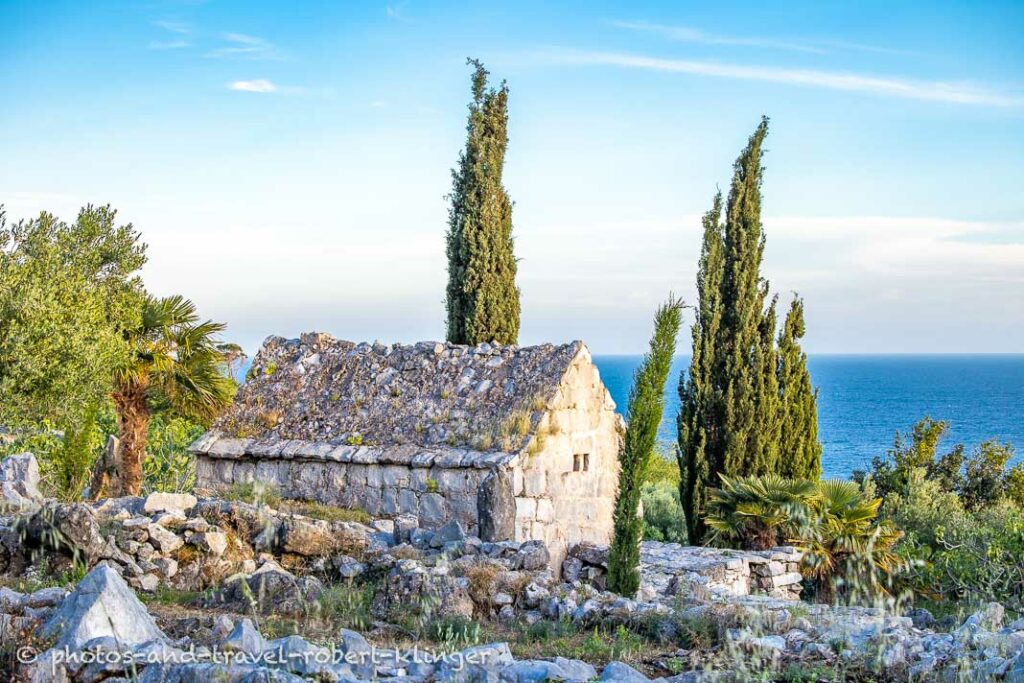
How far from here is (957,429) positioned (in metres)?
67.1

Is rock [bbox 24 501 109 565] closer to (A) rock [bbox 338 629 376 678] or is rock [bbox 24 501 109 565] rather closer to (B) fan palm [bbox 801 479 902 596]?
(A) rock [bbox 338 629 376 678]

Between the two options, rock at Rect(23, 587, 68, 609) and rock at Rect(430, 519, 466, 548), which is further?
rock at Rect(430, 519, 466, 548)

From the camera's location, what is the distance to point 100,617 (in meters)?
6.35

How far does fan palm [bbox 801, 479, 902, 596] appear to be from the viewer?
16078 mm

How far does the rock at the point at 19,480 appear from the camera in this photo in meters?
12.4

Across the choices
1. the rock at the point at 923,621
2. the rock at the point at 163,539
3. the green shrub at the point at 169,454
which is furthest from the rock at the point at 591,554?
the green shrub at the point at 169,454

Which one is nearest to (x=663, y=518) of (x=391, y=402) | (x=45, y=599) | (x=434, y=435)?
(x=391, y=402)

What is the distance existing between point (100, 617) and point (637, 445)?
6813 mm

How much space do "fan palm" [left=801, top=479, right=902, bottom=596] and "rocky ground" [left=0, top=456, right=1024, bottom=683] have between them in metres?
3.67

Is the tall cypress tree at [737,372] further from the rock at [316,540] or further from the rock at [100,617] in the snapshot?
the rock at [100,617]

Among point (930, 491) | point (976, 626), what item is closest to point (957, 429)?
point (930, 491)

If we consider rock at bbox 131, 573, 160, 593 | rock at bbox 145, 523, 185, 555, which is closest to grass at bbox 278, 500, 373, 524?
rock at bbox 145, 523, 185, 555

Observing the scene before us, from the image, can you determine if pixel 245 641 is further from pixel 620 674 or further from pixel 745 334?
pixel 745 334

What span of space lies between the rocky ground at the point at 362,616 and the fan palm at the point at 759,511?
4.14 m
